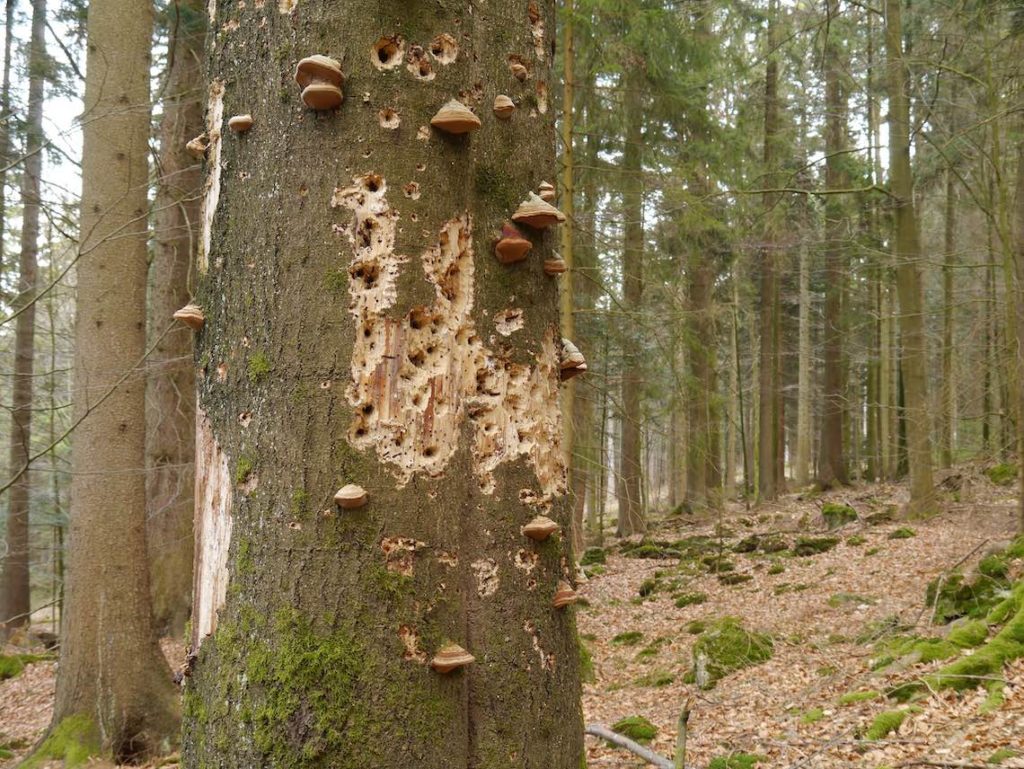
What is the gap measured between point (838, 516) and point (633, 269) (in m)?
6.50

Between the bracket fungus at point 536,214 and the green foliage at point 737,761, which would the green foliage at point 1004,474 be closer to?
the green foliage at point 737,761

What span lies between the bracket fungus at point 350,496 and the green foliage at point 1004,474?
53.9 feet

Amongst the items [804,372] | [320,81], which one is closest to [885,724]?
[320,81]

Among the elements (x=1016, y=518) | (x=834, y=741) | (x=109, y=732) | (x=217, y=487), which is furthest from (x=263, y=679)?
(x=1016, y=518)

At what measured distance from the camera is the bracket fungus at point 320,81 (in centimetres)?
186

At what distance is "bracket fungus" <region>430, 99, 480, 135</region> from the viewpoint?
6.34 feet

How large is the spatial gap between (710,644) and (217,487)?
7.56 metres

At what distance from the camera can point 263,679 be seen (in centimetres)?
179

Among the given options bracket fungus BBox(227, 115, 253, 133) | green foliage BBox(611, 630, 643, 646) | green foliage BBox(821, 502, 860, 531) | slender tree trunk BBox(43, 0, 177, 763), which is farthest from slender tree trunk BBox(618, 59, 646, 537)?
bracket fungus BBox(227, 115, 253, 133)

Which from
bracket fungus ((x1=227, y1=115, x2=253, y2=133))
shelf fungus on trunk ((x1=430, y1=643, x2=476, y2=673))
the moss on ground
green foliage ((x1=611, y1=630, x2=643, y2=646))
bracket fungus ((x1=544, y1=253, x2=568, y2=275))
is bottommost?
green foliage ((x1=611, y1=630, x2=643, y2=646))

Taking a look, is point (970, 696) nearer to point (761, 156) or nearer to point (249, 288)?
point (249, 288)

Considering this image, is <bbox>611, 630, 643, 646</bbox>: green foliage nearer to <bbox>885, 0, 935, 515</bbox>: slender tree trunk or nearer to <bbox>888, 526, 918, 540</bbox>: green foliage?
<bbox>888, 526, 918, 540</bbox>: green foliage

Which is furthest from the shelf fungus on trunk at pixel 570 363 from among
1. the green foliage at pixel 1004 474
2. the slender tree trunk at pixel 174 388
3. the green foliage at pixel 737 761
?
the green foliage at pixel 1004 474

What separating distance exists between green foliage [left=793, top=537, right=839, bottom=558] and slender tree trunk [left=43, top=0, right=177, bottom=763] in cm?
1025
